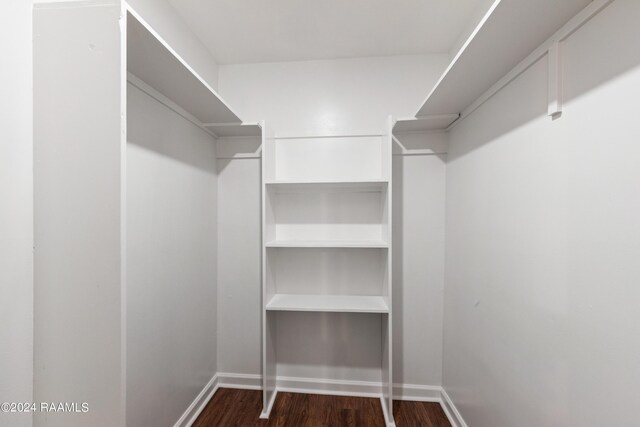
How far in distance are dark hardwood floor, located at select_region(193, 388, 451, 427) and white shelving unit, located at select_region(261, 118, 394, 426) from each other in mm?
147

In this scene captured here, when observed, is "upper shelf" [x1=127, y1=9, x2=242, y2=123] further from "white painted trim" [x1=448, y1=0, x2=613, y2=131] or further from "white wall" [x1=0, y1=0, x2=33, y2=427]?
"white painted trim" [x1=448, y1=0, x2=613, y2=131]

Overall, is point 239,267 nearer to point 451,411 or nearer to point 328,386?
point 328,386

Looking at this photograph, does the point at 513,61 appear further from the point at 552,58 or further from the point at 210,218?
the point at 210,218

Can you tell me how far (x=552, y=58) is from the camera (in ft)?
3.26

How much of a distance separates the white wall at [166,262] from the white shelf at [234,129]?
98 mm

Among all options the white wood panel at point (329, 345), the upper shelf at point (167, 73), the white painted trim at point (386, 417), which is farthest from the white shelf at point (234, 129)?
the white painted trim at point (386, 417)

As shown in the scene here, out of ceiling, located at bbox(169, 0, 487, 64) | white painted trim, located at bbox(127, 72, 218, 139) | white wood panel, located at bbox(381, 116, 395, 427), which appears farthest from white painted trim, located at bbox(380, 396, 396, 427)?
ceiling, located at bbox(169, 0, 487, 64)

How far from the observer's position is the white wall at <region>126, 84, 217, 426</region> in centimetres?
130

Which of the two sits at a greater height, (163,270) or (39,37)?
(39,37)

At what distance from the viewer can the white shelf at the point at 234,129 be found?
1.94m

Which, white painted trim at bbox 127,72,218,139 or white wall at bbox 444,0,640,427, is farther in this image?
white painted trim at bbox 127,72,218,139

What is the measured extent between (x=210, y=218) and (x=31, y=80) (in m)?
1.29

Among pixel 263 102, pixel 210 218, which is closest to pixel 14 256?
pixel 210 218

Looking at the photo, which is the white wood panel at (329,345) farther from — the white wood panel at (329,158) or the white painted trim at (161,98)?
the white painted trim at (161,98)
